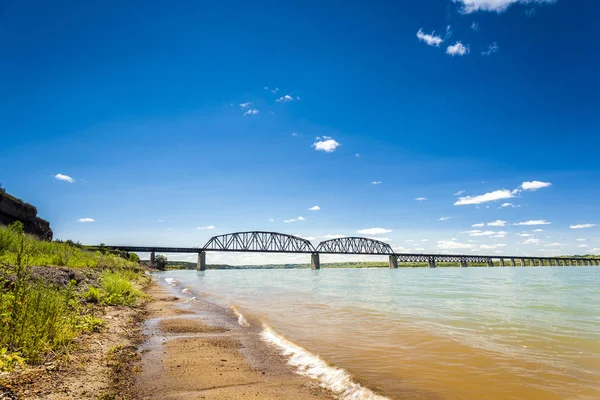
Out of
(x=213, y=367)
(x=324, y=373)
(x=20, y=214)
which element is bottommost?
(x=324, y=373)

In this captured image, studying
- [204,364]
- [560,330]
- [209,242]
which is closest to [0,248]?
[204,364]

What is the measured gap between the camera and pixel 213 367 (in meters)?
5.96

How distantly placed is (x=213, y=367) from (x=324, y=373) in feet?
7.01

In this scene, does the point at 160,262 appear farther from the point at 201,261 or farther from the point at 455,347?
the point at 455,347

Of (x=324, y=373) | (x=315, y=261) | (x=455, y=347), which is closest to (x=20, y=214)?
(x=324, y=373)

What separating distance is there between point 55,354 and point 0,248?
9155 millimetres

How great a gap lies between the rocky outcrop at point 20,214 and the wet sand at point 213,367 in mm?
23012

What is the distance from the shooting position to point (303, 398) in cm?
474

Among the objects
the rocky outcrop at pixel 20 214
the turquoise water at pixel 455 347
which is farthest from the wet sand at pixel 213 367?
the rocky outcrop at pixel 20 214

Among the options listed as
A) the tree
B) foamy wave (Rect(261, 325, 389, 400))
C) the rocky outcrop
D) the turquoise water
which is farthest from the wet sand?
the tree

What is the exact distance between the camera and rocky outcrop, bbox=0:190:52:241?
24109 millimetres

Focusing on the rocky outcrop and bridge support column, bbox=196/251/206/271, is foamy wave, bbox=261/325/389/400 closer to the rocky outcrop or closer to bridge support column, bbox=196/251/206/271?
the rocky outcrop

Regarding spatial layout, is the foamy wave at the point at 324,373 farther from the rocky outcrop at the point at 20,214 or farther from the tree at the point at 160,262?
the tree at the point at 160,262

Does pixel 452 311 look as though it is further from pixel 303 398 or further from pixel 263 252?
pixel 263 252
